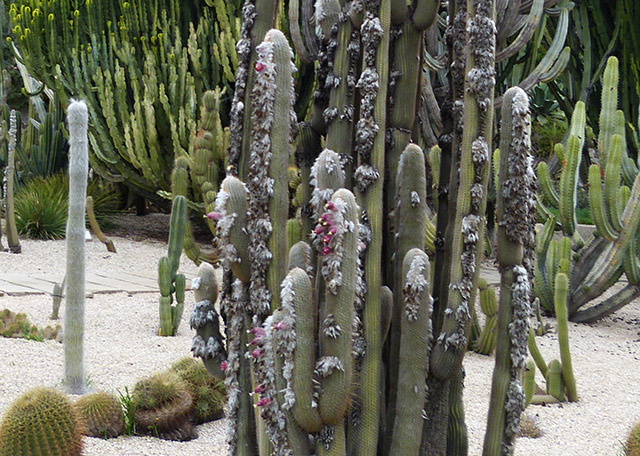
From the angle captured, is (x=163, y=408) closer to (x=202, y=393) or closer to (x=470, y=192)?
(x=202, y=393)

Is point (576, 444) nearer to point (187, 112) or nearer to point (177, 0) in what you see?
point (187, 112)

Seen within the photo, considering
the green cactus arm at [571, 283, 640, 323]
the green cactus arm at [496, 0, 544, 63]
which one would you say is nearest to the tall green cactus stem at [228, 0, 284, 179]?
the green cactus arm at [496, 0, 544, 63]

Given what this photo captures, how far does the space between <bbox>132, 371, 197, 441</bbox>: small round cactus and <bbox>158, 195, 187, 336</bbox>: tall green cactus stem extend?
1971 mm

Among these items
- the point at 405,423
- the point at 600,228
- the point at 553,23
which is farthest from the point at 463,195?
the point at 553,23

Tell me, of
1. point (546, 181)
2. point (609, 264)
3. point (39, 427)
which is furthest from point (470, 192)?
point (609, 264)

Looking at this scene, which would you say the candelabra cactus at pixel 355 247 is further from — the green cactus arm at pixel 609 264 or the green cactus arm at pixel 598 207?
the green cactus arm at pixel 609 264

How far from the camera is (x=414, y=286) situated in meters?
2.13

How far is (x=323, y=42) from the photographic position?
2.54 metres

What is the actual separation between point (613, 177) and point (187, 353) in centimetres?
370

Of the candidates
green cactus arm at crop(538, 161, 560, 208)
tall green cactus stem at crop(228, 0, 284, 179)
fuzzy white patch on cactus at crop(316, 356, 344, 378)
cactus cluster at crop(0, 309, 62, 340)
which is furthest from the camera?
green cactus arm at crop(538, 161, 560, 208)

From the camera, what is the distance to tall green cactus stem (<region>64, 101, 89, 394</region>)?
157 inches

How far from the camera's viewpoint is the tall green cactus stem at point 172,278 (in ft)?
18.6

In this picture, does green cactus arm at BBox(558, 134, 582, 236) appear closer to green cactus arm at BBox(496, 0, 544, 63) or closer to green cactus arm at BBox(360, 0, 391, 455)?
green cactus arm at BBox(496, 0, 544, 63)

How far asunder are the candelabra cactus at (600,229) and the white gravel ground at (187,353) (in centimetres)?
32
